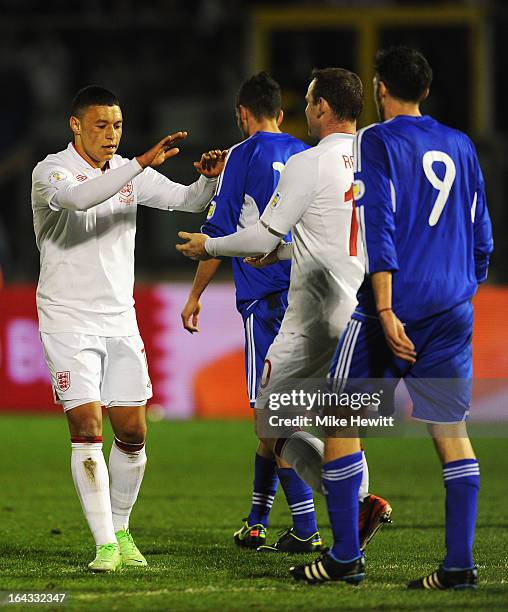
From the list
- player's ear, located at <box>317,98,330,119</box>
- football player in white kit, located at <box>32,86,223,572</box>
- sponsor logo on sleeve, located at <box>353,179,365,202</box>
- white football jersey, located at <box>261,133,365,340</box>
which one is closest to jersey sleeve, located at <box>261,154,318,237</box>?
white football jersey, located at <box>261,133,365,340</box>

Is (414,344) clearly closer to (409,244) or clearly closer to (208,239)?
(409,244)

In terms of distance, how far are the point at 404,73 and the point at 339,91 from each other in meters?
0.46

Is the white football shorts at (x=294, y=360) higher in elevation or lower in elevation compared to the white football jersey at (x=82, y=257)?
lower

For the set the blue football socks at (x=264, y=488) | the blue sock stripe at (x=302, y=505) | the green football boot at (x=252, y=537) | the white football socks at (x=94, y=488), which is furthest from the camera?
the blue football socks at (x=264, y=488)

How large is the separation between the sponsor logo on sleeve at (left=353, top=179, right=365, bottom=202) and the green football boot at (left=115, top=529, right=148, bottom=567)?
204 cm

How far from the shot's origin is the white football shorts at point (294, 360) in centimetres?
558

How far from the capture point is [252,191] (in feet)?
21.3

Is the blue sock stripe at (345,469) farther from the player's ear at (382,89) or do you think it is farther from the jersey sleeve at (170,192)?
the jersey sleeve at (170,192)

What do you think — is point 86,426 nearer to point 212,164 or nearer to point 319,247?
point 319,247

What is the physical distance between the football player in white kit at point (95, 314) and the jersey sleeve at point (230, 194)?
0.40 m

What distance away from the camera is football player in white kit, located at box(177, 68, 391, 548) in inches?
213

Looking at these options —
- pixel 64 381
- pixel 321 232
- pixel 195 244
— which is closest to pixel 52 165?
pixel 195 244

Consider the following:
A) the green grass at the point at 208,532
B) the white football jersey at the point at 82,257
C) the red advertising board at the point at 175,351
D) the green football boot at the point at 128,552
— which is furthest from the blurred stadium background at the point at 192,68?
the green football boot at the point at 128,552

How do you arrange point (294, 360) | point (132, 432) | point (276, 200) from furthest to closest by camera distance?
point (132, 432)
point (294, 360)
point (276, 200)
